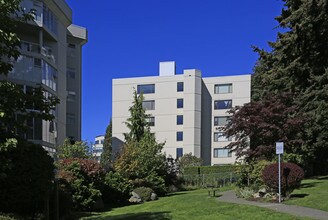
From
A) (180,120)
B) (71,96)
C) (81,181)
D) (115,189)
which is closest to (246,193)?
(115,189)

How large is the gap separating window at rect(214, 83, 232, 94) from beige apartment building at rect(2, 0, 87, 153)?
1207 inches

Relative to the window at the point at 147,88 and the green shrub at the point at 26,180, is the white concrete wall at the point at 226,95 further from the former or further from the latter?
the green shrub at the point at 26,180

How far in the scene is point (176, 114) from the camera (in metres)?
74.6

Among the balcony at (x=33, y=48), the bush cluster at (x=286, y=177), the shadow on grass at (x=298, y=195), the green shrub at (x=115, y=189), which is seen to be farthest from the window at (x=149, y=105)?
the bush cluster at (x=286, y=177)

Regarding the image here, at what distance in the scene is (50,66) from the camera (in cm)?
3856

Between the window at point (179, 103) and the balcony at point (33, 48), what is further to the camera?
the window at point (179, 103)

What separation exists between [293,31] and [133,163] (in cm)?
1242

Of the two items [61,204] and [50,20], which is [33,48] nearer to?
[50,20]

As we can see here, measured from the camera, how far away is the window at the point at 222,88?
75.2m

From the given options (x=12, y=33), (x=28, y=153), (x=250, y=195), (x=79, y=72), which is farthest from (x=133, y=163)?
(x=79, y=72)

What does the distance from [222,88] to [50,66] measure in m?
41.8

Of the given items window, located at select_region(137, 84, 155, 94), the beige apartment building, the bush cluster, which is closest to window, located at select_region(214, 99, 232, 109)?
window, located at select_region(137, 84, 155, 94)

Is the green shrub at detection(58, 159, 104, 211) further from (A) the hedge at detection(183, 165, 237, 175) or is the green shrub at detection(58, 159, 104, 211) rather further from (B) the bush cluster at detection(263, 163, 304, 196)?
(A) the hedge at detection(183, 165, 237, 175)

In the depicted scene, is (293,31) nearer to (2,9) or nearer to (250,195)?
(250,195)
